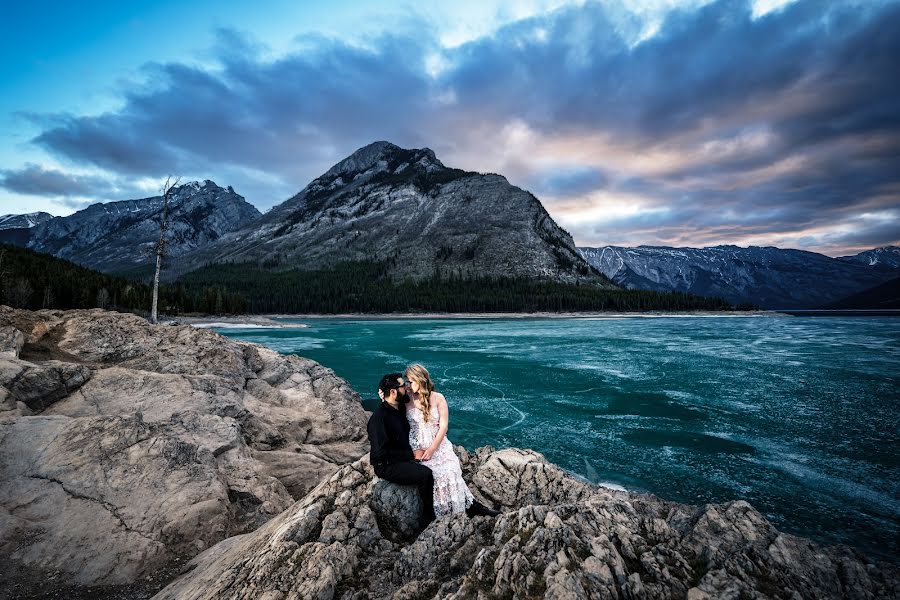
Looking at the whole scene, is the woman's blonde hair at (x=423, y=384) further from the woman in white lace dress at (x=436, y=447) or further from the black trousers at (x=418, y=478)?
the black trousers at (x=418, y=478)

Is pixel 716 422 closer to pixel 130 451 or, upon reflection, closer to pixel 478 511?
pixel 478 511

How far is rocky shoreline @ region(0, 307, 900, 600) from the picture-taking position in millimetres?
4648

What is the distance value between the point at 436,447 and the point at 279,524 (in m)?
2.83

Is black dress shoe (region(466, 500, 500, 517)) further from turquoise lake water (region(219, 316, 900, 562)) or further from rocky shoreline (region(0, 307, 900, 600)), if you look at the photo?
turquoise lake water (region(219, 316, 900, 562))

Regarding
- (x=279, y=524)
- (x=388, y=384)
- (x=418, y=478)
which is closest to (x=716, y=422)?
(x=418, y=478)

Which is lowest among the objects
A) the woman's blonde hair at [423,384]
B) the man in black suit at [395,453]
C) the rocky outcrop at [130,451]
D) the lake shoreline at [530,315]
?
the lake shoreline at [530,315]

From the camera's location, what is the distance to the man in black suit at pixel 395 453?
6801mm

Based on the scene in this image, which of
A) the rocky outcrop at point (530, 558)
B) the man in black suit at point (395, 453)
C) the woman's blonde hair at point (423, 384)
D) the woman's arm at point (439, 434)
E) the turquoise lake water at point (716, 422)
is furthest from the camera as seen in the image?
the turquoise lake water at point (716, 422)

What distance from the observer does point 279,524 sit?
6785mm

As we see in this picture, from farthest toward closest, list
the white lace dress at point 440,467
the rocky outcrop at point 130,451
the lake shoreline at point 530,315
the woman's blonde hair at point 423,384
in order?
1. the lake shoreline at point 530,315
2. the rocky outcrop at point 130,451
3. the woman's blonde hair at point 423,384
4. the white lace dress at point 440,467

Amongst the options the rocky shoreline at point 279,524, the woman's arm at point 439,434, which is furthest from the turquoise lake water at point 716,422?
the woman's arm at point 439,434

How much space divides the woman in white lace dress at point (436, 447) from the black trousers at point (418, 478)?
130 mm

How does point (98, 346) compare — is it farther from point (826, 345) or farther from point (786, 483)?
point (826, 345)

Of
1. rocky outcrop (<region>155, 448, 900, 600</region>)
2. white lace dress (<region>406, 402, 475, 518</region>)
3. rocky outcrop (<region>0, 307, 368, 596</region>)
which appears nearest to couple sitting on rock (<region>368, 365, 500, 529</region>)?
white lace dress (<region>406, 402, 475, 518</region>)
